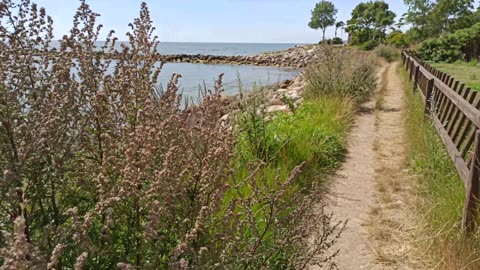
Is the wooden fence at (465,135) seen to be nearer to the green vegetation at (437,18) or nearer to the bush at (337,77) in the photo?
the bush at (337,77)

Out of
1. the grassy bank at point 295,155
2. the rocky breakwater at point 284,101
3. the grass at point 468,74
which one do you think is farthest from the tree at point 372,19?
the grassy bank at point 295,155

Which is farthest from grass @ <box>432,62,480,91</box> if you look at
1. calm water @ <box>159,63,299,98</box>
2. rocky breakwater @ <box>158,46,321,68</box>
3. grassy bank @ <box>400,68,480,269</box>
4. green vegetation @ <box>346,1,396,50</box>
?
green vegetation @ <box>346,1,396,50</box>

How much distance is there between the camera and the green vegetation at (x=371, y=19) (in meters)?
64.3

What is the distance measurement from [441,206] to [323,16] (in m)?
82.4

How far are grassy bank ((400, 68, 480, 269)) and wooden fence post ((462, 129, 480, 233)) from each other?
4.1 inches

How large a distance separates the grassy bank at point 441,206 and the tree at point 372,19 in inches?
2396

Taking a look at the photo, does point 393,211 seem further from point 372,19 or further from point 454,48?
point 372,19

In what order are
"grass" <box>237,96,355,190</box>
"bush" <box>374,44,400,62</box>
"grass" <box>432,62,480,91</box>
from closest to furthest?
"grass" <box>237,96,355,190</box> → "grass" <box>432,62,480,91</box> → "bush" <box>374,44,400,62</box>

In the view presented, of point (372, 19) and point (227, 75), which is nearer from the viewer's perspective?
point (227, 75)

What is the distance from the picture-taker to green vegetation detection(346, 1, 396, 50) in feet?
211

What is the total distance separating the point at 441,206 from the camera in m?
3.81

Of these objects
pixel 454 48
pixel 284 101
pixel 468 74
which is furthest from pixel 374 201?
pixel 454 48

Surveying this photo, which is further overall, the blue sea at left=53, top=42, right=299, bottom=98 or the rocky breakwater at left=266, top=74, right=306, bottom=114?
the blue sea at left=53, top=42, right=299, bottom=98

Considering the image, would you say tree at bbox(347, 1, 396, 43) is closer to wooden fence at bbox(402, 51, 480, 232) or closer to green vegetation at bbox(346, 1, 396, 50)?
green vegetation at bbox(346, 1, 396, 50)
